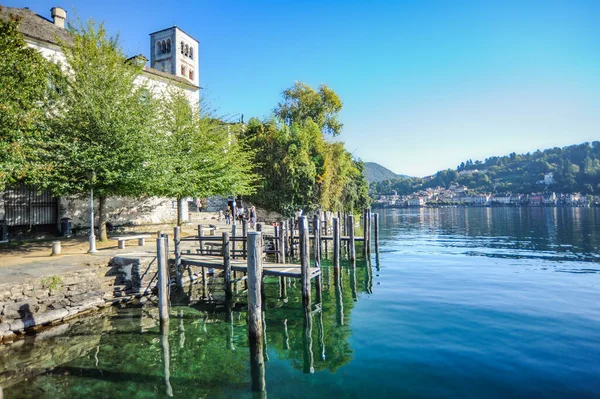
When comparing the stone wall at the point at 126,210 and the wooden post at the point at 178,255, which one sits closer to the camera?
the wooden post at the point at 178,255

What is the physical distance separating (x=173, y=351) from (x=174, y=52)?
139 ft

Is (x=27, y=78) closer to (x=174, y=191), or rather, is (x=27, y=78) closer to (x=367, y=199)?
(x=174, y=191)

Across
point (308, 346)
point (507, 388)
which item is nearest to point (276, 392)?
point (308, 346)

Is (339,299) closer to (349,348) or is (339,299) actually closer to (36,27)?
(349,348)

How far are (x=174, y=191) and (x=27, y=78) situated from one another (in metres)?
7.79

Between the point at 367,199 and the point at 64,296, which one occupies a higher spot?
the point at 367,199

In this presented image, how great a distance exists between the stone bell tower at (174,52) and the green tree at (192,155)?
22.8 meters

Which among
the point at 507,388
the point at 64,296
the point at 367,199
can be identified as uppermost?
the point at 367,199

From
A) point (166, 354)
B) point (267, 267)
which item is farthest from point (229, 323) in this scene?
point (166, 354)

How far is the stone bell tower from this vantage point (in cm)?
4309

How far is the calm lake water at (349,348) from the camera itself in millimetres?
6953

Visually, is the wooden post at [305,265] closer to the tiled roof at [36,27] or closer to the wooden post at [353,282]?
the wooden post at [353,282]

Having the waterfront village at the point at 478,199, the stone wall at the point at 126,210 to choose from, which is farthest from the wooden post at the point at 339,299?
the waterfront village at the point at 478,199

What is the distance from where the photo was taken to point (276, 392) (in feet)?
22.6
